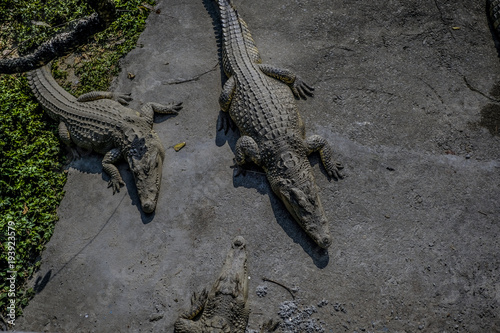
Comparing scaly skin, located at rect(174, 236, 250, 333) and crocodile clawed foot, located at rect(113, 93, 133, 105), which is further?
crocodile clawed foot, located at rect(113, 93, 133, 105)

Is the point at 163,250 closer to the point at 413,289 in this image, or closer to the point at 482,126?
the point at 413,289

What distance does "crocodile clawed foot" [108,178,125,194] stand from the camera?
579cm

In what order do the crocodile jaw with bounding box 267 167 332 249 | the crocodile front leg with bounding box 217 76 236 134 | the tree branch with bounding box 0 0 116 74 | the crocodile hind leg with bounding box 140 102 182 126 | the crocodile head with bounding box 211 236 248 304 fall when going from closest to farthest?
1. the tree branch with bounding box 0 0 116 74
2. the crocodile head with bounding box 211 236 248 304
3. the crocodile jaw with bounding box 267 167 332 249
4. the crocodile front leg with bounding box 217 76 236 134
5. the crocodile hind leg with bounding box 140 102 182 126

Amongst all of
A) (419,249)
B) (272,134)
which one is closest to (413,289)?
(419,249)

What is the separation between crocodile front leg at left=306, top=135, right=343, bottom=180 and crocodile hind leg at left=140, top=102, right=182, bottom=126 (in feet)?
7.77

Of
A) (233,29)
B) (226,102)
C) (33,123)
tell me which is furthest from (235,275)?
(33,123)

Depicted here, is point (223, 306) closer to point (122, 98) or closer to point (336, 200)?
point (336, 200)

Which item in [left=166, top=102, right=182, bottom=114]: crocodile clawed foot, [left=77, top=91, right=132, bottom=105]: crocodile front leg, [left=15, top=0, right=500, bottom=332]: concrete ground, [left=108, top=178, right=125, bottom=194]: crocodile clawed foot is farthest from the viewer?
[left=77, top=91, right=132, bottom=105]: crocodile front leg

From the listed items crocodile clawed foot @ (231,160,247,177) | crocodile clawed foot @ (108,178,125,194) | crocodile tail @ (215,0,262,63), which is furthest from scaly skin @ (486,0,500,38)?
crocodile clawed foot @ (108,178,125,194)

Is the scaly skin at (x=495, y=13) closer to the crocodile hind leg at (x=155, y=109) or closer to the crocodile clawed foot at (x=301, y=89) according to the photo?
the crocodile clawed foot at (x=301, y=89)

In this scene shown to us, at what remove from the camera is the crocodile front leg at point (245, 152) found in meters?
5.58

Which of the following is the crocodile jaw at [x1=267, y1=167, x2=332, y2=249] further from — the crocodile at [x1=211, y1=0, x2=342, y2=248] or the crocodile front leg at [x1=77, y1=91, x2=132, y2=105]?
the crocodile front leg at [x1=77, y1=91, x2=132, y2=105]

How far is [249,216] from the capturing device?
543 centimetres

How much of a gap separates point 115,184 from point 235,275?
7.98 feet
